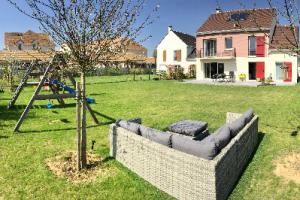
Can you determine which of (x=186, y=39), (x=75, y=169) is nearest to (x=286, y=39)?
(x=75, y=169)

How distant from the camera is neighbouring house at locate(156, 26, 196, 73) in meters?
44.3

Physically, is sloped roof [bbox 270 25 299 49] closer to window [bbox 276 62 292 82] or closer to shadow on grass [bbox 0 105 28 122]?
window [bbox 276 62 292 82]

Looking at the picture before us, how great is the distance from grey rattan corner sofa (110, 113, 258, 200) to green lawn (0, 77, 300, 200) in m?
0.22

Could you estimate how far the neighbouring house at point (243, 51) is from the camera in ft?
105

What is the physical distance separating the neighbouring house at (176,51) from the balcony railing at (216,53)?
574cm

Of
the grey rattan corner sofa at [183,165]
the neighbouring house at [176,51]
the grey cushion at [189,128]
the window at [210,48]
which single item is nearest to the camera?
the grey rattan corner sofa at [183,165]

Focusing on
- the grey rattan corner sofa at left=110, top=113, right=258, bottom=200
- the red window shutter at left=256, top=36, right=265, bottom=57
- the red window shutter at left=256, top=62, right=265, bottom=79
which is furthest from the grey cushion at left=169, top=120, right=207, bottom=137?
the red window shutter at left=256, top=36, right=265, bottom=57

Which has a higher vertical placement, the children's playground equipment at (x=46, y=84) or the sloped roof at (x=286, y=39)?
the sloped roof at (x=286, y=39)

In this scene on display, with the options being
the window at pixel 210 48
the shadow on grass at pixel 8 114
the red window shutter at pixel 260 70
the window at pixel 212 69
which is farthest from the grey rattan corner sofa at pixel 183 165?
the window at pixel 210 48

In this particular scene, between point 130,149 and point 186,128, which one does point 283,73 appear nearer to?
point 186,128

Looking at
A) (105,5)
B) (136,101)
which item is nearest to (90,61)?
(105,5)

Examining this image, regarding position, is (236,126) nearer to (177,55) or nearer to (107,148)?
(107,148)

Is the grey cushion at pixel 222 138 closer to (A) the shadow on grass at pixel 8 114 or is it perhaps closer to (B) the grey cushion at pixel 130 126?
(B) the grey cushion at pixel 130 126

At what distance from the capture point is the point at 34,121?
41.0ft
